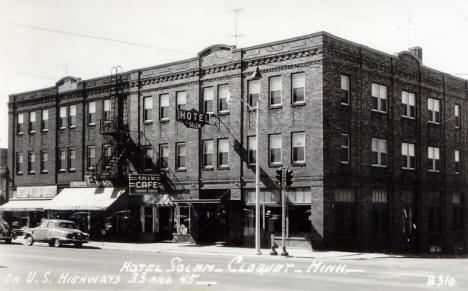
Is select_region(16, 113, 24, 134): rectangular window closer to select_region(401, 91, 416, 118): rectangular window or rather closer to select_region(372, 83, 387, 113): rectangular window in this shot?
select_region(372, 83, 387, 113): rectangular window

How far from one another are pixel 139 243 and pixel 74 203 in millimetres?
6412

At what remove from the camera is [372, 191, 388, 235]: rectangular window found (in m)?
35.9

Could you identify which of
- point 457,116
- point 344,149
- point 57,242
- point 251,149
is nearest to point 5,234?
point 57,242

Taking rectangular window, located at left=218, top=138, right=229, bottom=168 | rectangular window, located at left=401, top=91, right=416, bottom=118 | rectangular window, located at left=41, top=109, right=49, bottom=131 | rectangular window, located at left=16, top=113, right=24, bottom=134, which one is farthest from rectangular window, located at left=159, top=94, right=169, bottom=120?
rectangular window, located at left=16, top=113, right=24, bottom=134

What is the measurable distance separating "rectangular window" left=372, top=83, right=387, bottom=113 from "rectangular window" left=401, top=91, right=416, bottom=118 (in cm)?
200

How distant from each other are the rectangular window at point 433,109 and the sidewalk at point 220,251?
1313cm

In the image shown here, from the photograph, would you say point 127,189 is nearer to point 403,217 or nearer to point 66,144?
point 66,144

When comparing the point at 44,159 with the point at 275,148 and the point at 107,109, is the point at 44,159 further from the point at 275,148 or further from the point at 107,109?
the point at 275,148

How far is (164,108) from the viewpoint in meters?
40.3

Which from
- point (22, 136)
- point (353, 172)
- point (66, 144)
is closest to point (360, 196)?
point (353, 172)

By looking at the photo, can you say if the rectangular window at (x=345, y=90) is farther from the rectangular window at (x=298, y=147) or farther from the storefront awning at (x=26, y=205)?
the storefront awning at (x=26, y=205)

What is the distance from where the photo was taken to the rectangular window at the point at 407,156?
3856 cm

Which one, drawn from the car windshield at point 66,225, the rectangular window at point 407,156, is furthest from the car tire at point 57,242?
the rectangular window at point 407,156

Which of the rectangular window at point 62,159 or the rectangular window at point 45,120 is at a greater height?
the rectangular window at point 45,120
